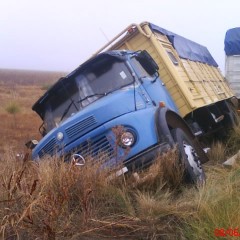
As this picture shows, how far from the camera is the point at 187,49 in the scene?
33.2ft

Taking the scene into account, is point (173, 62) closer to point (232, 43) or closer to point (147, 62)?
point (147, 62)

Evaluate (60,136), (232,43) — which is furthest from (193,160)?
(232,43)

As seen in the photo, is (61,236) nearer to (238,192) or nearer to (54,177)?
(54,177)

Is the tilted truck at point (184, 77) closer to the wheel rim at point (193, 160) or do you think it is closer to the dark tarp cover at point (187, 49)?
the dark tarp cover at point (187, 49)

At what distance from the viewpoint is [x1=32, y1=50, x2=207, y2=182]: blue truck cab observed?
5051 mm

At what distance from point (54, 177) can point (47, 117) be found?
300 centimetres

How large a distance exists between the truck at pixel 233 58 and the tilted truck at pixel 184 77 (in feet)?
9.45

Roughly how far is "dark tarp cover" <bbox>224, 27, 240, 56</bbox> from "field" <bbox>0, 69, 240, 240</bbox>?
30.1ft

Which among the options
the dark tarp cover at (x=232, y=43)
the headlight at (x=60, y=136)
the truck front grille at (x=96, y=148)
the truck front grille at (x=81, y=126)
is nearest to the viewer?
the truck front grille at (x=96, y=148)

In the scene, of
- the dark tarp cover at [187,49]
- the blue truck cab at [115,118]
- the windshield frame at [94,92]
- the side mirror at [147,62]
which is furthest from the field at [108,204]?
the dark tarp cover at [187,49]

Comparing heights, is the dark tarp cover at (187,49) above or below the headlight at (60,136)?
above

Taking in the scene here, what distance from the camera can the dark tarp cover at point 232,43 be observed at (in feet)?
43.6
